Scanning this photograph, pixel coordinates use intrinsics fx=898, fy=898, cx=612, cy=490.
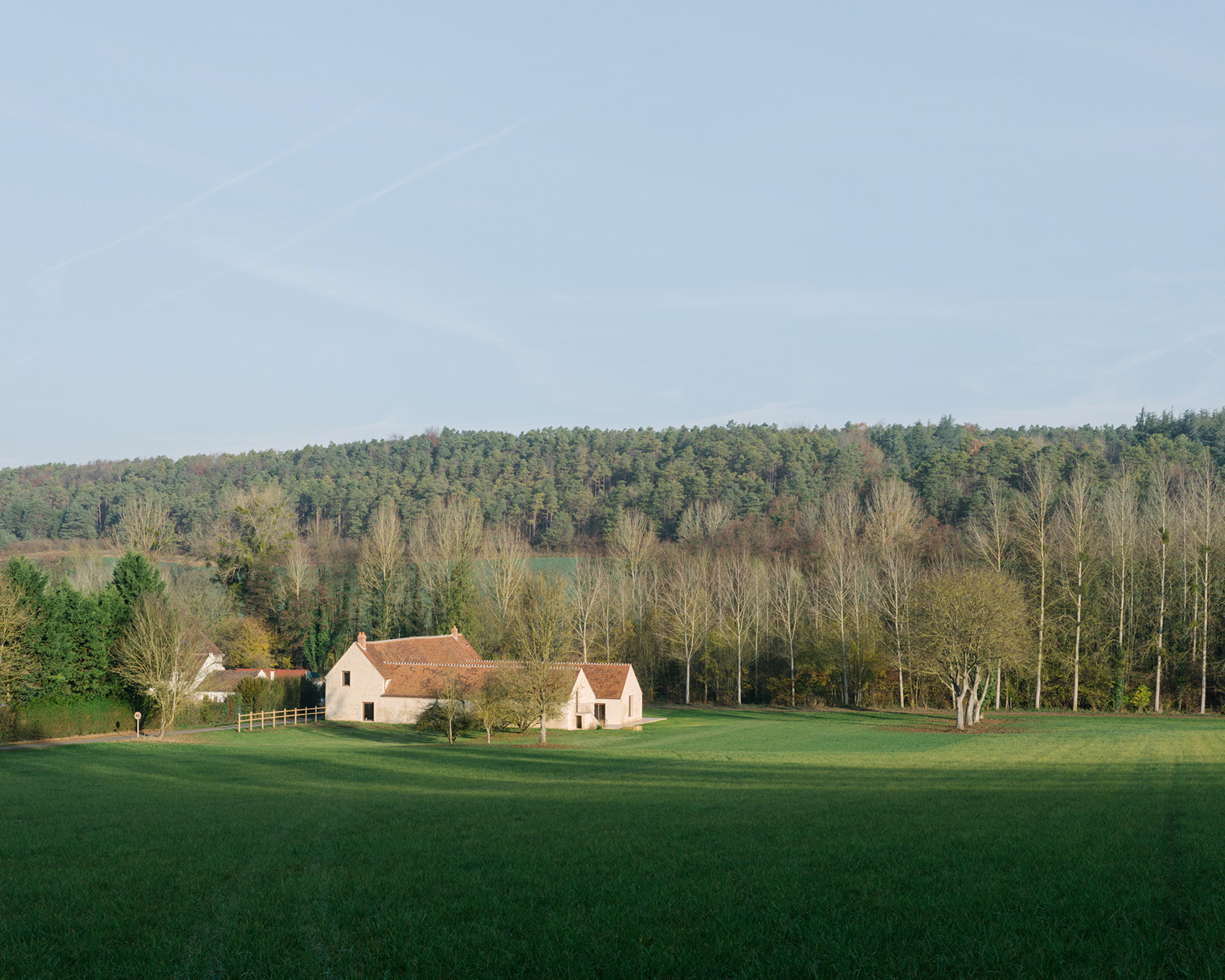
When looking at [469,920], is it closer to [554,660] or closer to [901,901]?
[901,901]

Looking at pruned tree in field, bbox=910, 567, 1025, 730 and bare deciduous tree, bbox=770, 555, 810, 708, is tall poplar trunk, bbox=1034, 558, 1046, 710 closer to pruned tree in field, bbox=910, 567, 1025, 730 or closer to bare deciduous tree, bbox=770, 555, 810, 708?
pruned tree in field, bbox=910, 567, 1025, 730

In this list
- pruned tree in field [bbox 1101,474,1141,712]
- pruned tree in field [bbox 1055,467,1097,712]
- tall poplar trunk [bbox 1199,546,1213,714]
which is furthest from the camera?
pruned tree in field [bbox 1055,467,1097,712]

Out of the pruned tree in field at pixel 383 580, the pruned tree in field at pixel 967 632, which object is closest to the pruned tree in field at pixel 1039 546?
the pruned tree in field at pixel 967 632

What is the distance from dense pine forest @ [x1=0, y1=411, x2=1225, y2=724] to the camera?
50469 millimetres

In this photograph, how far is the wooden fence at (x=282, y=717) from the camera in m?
50.8

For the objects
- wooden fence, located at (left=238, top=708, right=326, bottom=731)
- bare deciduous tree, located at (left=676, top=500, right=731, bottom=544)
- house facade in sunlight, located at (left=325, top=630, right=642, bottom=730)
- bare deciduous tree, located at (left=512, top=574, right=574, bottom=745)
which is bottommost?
wooden fence, located at (left=238, top=708, right=326, bottom=731)

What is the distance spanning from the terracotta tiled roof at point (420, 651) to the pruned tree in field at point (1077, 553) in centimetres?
3765

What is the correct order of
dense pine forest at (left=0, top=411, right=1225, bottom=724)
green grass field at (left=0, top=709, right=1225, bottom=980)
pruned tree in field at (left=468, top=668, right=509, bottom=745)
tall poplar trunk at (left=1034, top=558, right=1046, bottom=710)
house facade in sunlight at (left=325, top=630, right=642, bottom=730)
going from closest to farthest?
green grass field at (left=0, top=709, right=1225, bottom=980) → pruned tree in field at (left=468, top=668, right=509, bottom=745) → dense pine forest at (left=0, top=411, right=1225, bottom=724) → house facade in sunlight at (left=325, top=630, right=642, bottom=730) → tall poplar trunk at (left=1034, top=558, right=1046, bottom=710)

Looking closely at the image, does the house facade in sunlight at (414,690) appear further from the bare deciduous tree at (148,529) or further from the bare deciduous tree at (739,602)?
the bare deciduous tree at (148,529)

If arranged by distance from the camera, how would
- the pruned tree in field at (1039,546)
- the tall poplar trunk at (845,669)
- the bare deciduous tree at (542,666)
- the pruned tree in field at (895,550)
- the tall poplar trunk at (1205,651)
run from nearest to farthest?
the bare deciduous tree at (542,666) → the tall poplar trunk at (1205,651) → the pruned tree in field at (1039,546) → the tall poplar trunk at (845,669) → the pruned tree in field at (895,550)

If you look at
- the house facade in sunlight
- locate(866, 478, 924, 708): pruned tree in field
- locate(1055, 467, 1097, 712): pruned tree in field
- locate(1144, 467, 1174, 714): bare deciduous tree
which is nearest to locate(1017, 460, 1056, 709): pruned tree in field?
locate(1055, 467, 1097, 712): pruned tree in field

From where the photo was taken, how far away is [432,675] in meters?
52.8

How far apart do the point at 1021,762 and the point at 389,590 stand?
5711 centimetres

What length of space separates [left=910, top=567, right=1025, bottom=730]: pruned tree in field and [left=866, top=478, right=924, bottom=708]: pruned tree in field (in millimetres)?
9890
